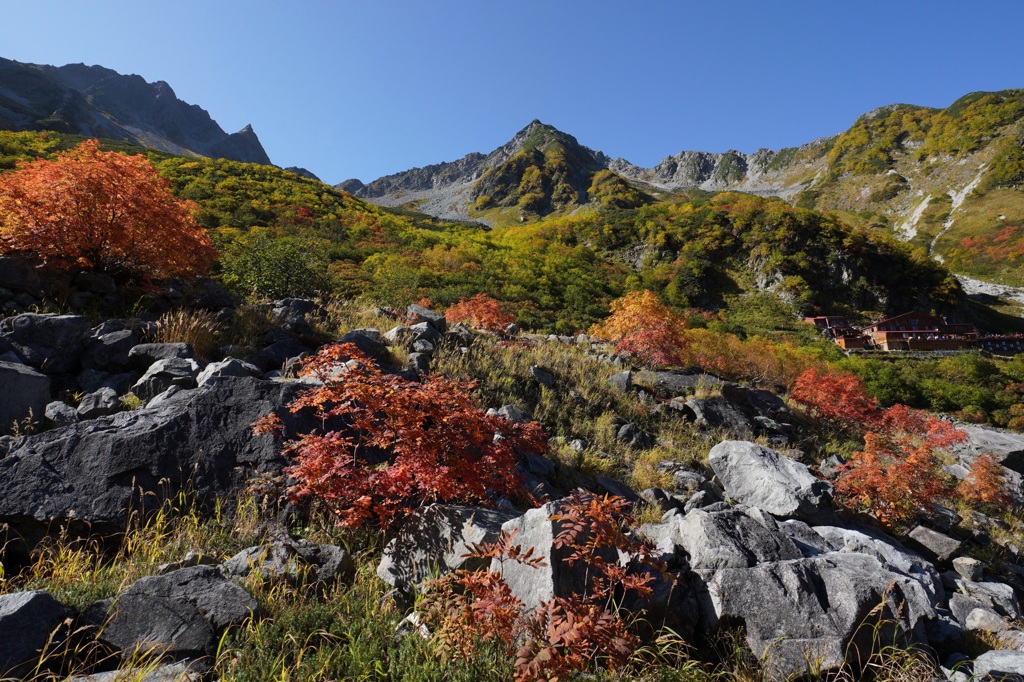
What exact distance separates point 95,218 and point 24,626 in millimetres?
7080

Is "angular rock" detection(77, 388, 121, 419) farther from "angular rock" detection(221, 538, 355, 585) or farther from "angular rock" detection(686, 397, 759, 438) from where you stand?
"angular rock" detection(686, 397, 759, 438)

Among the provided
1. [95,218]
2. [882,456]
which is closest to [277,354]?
[95,218]

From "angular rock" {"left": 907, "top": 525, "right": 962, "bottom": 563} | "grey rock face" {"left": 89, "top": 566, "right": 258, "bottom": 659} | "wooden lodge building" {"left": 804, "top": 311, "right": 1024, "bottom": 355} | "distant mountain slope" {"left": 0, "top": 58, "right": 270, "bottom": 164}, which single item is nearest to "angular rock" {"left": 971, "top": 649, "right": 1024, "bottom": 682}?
"angular rock" {"left": 907, "top": 525, "right": 962, "bottom": 563}

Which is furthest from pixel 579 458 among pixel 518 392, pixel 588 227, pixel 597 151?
pixel 597 151

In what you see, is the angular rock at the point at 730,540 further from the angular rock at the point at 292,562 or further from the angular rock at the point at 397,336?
the angular rock at the point at 397,336

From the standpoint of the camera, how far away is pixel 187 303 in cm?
759

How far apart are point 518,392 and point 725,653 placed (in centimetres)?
546

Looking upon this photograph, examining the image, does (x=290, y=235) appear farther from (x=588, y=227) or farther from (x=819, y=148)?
(x=819, y=148)

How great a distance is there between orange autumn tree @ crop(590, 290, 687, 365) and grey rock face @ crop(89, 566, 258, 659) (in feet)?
35.3

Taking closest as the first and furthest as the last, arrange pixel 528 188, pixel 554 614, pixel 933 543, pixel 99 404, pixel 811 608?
pixel 554 614 < pixel 811 608 < pixel 99 404 < pixel 933 543 < pixel 528 188

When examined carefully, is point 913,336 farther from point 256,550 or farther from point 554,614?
point 256,550

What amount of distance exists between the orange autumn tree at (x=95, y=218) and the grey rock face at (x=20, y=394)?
336 cm

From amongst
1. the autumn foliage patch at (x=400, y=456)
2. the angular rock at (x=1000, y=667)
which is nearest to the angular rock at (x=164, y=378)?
the autumn foliage patch at (x=400, y=456)

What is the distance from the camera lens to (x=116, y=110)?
110 meters
